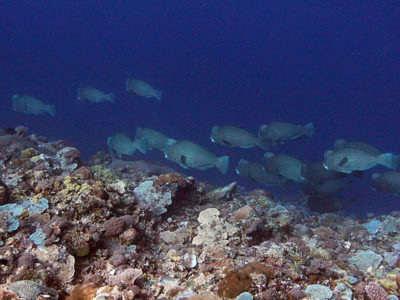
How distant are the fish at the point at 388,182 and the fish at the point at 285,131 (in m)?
2.28

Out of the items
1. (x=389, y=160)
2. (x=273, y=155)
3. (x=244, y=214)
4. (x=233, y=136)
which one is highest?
(x=233, y=136)

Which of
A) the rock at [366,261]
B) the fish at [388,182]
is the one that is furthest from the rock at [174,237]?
the fish at [388,182]

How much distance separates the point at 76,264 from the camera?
2619 millimetres

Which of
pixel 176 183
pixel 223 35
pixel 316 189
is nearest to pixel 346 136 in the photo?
pixel 223 35

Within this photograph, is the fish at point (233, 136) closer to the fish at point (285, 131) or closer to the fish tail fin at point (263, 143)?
the fish tail fin at point (263, 143)

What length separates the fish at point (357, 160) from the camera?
633 cm

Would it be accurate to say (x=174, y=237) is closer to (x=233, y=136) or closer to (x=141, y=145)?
(x=233, y=136)

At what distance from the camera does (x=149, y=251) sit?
311cm

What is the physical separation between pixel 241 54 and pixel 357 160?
6588cm

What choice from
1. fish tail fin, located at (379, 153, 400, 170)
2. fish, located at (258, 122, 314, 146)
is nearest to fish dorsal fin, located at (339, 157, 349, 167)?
fish tail fin, located at (379, 153, 400, 170)

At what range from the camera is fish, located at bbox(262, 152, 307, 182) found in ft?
24.6

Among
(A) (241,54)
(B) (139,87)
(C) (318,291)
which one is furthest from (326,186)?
(A) (241,54)

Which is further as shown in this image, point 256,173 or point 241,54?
point 241,54

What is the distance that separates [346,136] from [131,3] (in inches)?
2316
